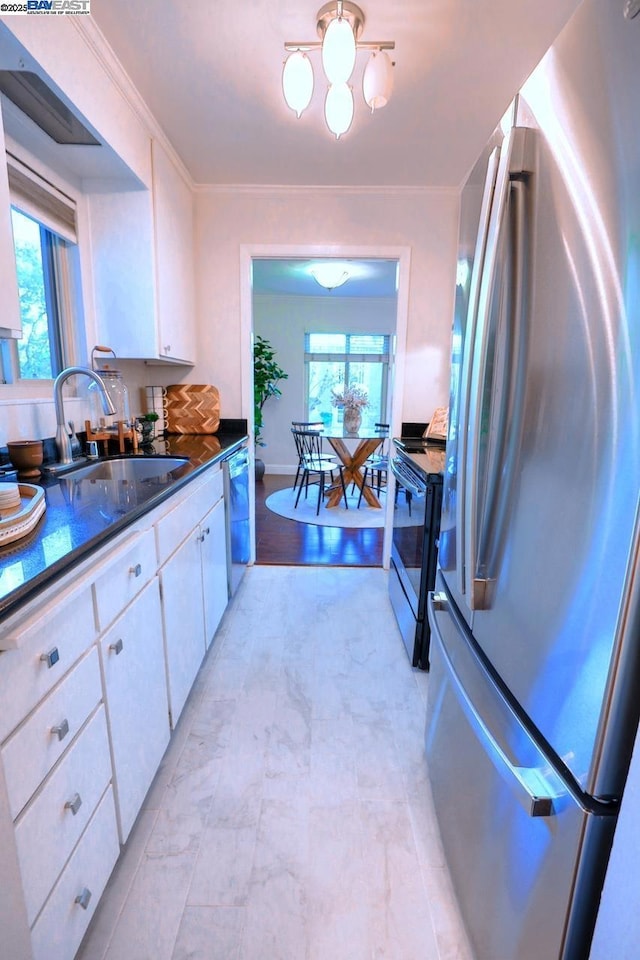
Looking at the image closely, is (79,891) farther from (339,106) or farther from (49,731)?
(339,106)

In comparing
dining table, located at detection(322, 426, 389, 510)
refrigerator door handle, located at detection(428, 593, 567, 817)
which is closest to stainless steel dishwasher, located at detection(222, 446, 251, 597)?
refrigerator door handle, located at detection(428, 593, 567, 817)

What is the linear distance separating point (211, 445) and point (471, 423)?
5.71 feet

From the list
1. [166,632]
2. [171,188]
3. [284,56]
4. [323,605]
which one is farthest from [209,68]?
[323,605]

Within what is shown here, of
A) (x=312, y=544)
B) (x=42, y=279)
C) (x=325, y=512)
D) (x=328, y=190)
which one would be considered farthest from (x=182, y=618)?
(x=325, y=512)

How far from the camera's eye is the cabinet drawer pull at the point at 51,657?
76cm

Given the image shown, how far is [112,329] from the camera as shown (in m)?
2.16

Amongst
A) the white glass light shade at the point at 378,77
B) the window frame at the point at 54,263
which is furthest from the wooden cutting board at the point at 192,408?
the white glass light shade at the point at 378,77

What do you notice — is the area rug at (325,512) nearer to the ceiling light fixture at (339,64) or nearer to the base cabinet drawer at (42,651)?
the ceiling light fixture at (339,64)

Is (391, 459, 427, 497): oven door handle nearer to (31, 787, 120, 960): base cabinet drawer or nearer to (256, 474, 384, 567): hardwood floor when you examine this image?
(256, 474, 384, 567): hardwood floor

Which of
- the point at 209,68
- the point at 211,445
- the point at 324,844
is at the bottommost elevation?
the point at 324,844

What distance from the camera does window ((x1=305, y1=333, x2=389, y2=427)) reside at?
6.17 metres

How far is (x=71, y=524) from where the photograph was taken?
1002 millimetres

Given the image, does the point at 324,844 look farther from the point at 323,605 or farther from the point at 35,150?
the point at 35,150

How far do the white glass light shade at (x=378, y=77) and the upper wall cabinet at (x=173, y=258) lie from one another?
115 centimetres
